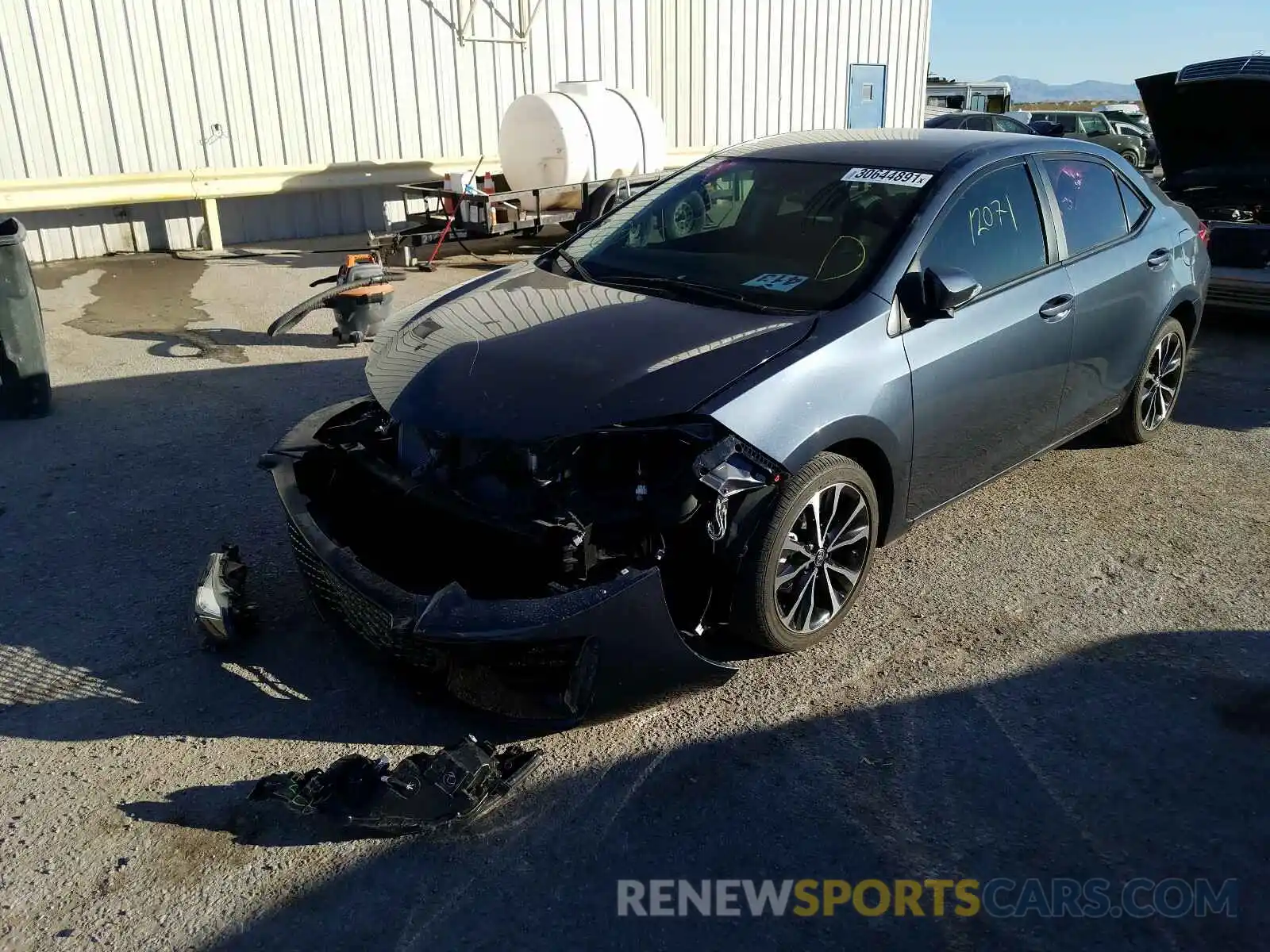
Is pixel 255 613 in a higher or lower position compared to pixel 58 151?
lower

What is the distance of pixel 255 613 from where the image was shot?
3.84 metres

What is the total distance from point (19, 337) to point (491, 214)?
18.3ft

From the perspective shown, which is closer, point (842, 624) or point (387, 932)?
point (387, 932)

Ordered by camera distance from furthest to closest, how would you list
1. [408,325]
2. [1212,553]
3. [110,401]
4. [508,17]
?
[508,17]
[110,401]
[1212,553]
[408,325]

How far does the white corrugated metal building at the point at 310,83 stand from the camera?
10.8 m

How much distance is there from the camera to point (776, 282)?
3971mm

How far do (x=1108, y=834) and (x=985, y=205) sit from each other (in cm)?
255

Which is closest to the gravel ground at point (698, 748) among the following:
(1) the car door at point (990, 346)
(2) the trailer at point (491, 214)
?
(1) the car door at point (990, 346)

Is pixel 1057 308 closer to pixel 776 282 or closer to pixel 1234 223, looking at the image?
pixel 776 282

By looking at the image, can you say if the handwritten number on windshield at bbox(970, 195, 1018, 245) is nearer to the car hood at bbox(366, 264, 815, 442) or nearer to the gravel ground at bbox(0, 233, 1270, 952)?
the car hood at bbox(366, 264, 815, 442)

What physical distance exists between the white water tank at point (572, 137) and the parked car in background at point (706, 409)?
7270 mm

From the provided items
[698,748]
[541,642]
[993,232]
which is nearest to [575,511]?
[541,642]

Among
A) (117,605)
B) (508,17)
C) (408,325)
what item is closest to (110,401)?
(117,605)

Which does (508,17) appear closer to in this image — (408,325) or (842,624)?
(408,325)
